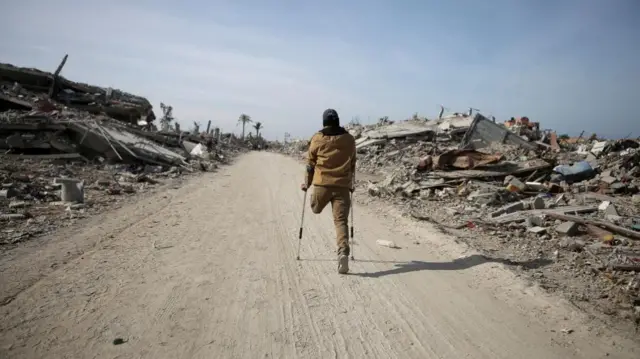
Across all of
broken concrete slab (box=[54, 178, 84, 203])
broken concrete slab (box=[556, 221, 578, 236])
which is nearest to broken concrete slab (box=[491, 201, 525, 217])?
broken concrete slab (box=[556, 221, 578, 236])

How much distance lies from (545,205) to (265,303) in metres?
6.93

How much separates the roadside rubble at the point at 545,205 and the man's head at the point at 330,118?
316 centimetres

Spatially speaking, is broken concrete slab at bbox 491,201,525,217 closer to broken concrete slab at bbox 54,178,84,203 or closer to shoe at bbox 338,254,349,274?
shoe at bbox 338,254,349,274

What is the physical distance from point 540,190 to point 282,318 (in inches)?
346

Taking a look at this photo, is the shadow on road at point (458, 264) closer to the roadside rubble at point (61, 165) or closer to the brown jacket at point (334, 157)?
the brown jacket at point (334, 157)

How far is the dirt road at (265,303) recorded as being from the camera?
109 inches

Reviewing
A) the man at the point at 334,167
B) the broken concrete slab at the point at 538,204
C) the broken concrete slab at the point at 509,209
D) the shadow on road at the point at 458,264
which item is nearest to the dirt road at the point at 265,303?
the shadow on road at the point at 458,264

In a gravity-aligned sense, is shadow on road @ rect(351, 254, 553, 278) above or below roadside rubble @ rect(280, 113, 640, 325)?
below

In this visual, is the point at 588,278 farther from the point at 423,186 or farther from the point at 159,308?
the point at 423,186

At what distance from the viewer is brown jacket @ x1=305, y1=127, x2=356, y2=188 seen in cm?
447

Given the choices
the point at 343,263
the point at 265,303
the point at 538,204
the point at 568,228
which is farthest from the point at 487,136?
the point at 265,303

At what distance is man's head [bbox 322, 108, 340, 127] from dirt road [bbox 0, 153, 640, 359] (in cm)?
185

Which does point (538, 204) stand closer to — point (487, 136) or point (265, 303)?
point (265, 303)

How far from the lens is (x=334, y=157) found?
4.50 meters
